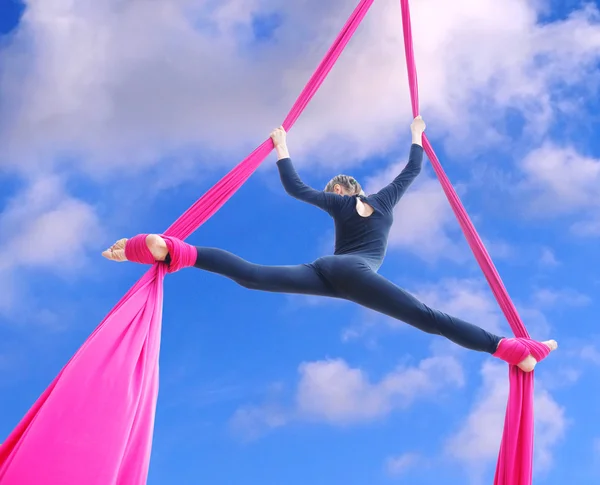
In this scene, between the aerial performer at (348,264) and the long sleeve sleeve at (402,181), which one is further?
the long sleeve sleeve at (402,181)

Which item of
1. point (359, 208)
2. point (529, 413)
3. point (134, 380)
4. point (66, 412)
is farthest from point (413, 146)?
point (66, 412)

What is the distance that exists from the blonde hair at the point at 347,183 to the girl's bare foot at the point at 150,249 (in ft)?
4.53

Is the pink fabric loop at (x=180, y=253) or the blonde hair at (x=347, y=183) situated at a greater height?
the blonde hair at (x=347, y=183)

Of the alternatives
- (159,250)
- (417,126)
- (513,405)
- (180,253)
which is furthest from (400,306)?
(417,126)

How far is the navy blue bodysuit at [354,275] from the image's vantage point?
406 cm

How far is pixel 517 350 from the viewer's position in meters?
4.26

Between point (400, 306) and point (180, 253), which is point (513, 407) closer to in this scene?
point (400, 306)

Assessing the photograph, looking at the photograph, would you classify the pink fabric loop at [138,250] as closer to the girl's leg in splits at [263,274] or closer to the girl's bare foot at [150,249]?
the girl's bare foot at [150,249]

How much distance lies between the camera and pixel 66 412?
3.39 m

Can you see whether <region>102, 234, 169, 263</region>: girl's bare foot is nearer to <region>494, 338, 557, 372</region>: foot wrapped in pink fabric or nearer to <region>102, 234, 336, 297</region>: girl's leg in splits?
<region>102, 234, 336, 297</region>: girl's leg in splits

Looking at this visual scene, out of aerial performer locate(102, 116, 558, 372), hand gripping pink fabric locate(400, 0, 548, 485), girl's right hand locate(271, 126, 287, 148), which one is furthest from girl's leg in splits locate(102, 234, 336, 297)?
hand gripping pink fabric locate(400, 0, 548, 485)

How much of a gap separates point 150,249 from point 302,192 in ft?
3.99

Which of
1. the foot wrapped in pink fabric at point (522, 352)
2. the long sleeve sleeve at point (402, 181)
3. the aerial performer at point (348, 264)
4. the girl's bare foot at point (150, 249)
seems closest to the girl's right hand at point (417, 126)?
the long sleeve sleeve at point (402, 181)

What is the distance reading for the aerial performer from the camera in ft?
13.1
